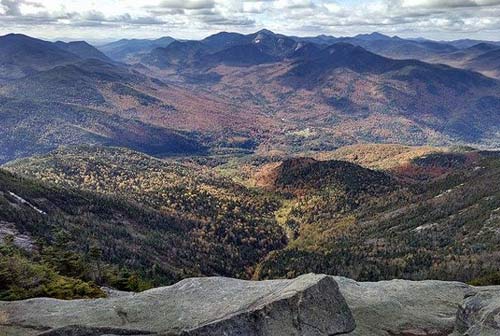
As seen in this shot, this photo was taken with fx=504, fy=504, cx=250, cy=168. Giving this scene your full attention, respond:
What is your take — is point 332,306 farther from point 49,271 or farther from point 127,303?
point 49,271

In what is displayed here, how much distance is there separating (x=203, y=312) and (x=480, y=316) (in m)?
20.5

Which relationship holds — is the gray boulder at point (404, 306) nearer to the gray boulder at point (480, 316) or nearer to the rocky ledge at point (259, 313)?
the rocky ledge at point (259, 313)

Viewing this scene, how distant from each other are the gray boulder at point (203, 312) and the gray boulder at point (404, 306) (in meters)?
3.36

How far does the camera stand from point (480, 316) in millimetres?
36969

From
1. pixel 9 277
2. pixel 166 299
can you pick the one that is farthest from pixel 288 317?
pixel 9 277

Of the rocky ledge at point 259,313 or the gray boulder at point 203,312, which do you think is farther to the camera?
the rocky ledge at point 259,313

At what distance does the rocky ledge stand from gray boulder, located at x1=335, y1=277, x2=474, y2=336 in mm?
93

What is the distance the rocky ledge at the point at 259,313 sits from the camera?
3484 centimetres

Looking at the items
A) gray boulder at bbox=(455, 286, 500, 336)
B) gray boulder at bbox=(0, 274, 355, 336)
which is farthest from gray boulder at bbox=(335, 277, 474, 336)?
gray boulder at bbox=(0, 274, 355, 336)

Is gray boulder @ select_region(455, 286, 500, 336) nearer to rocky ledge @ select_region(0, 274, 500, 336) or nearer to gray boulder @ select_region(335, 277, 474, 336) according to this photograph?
rocky ledge @ select_region(0, 274, 500, 336)

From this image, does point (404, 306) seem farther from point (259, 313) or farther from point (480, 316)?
point (259, 313)

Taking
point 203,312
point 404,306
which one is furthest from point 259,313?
point 404,306

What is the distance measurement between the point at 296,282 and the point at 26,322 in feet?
68.9

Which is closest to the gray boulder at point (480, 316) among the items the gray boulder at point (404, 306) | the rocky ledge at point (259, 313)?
the rocky ledge at point (259, 313)
